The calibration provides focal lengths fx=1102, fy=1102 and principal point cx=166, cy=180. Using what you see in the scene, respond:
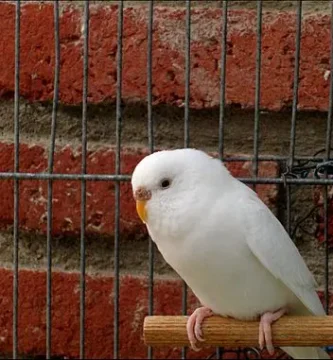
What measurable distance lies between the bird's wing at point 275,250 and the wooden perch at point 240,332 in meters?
0.03

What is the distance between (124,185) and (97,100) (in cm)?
7

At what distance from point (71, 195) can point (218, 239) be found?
187mm

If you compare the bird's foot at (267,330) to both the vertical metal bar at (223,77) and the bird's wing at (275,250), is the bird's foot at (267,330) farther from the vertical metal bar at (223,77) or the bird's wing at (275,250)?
the vertical metal bar at (223,77)

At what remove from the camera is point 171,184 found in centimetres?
80

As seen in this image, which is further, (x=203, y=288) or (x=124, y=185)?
(x=124, y=185)

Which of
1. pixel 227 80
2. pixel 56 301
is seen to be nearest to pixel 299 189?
pixel 227 80

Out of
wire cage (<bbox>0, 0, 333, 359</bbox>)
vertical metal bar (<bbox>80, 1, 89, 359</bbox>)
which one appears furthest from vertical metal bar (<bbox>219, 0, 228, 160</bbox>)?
vertical metal bar (<bbox>80, 1, 89, 359</bbox>)

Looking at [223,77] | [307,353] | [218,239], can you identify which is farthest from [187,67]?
[307,353]

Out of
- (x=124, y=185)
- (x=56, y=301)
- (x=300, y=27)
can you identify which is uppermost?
(x=300, y=27)

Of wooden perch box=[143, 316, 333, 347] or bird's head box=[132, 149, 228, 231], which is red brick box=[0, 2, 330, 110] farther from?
wooden perch box=[143, 316, 333, 347]

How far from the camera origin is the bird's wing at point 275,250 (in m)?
0.79

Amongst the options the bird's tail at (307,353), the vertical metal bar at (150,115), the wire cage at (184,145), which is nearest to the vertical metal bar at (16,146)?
the wire cage at (184,145)

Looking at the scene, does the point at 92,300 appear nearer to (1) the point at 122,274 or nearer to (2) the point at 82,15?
(1) the point at 122,274

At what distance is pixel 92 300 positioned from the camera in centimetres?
93
